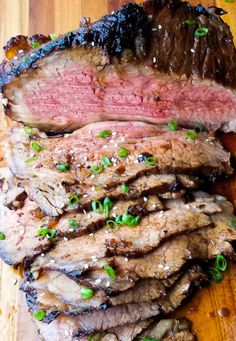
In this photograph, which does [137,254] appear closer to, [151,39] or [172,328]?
[172,328]

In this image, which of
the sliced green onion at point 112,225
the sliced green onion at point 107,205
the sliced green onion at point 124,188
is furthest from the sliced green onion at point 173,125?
the sliced green onion at point 112,225

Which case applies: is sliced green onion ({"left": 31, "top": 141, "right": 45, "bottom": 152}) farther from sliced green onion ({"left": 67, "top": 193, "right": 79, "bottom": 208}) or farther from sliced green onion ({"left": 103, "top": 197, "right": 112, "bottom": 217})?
sliced green onion ({"left": 103, "top": 197, "right": 112, "bottom": 217})

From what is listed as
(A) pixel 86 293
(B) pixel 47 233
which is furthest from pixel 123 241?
(B) pixel 47 233

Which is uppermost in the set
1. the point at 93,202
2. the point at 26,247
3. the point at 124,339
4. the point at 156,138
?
the point at 156,138

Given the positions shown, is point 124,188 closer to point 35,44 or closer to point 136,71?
point 136,71

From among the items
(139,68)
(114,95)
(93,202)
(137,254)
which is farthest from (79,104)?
(137,254)

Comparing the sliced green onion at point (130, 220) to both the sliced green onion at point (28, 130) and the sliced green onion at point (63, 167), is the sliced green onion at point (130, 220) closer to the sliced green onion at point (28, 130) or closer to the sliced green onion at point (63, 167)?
the sliced green onion at point (63, 167)

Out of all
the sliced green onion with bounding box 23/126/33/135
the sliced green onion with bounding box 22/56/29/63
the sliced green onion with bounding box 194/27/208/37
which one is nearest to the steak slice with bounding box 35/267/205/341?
the sliced green onion with bounding box 23/126/33/135
